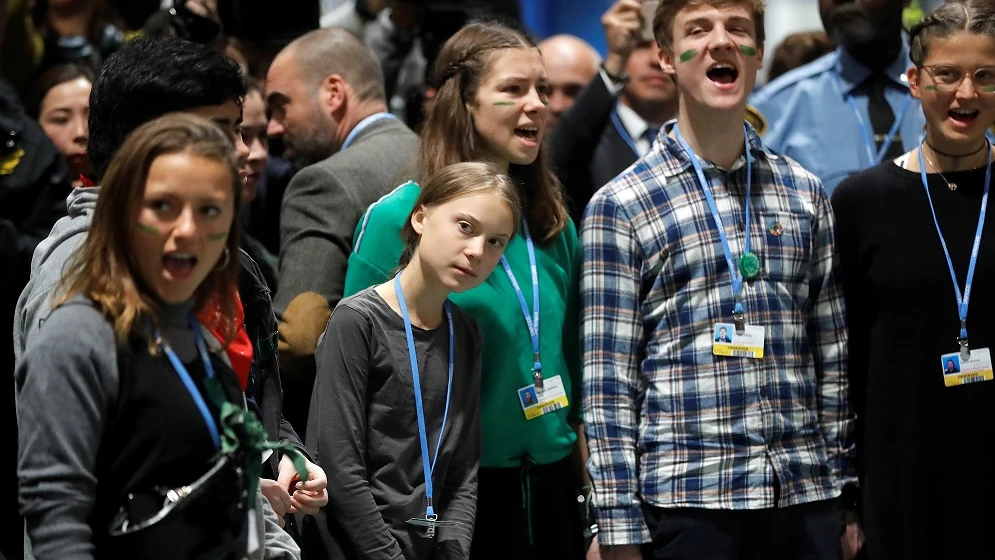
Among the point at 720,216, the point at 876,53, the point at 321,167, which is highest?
the point at 876,53

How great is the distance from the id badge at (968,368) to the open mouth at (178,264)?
82.3 inches

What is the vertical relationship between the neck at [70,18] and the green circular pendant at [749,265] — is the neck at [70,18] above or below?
above

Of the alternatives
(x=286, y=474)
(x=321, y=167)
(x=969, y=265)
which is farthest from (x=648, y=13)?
(x=286, y=474)

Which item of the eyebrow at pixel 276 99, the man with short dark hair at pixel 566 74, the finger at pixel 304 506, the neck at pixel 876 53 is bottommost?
the finger at pixel 304 506

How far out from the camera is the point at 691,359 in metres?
2.94

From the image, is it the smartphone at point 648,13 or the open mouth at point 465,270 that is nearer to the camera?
the open mouth at point 465,270

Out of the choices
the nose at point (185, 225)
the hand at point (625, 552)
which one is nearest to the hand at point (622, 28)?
the hand at point (625, 552)

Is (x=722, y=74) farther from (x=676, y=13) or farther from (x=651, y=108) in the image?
(x=651, y=108)

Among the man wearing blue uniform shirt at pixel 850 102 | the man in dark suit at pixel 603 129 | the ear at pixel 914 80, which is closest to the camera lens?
the ear at pixel 914 80

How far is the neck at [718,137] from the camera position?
307cm

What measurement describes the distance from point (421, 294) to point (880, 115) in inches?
91.3

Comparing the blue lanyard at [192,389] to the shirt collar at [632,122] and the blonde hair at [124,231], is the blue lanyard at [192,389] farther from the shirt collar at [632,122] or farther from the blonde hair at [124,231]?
the shirt collar at [632,122]

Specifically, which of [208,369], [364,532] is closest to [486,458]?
[364,532]

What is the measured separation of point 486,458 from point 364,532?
492mm
